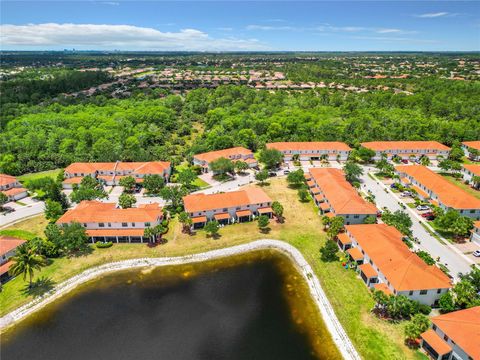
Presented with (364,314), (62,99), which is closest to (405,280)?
(364,314)

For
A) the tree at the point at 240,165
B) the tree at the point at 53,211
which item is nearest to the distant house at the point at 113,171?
the tree at the point at 53,211

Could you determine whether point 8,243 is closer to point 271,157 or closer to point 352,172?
point 271,157

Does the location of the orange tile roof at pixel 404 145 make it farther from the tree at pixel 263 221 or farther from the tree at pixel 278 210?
the tree at pixel 263 221

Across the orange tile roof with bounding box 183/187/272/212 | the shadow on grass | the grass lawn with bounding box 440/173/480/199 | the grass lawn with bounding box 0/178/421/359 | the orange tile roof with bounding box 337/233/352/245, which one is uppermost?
the orange tile roof with bounding box 183/187/272/212

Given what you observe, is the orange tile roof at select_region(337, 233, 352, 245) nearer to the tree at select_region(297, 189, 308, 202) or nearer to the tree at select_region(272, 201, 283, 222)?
the tree at select_region(272, 201, 283, 222)

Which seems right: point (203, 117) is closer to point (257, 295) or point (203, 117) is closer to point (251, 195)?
point (251, 195)

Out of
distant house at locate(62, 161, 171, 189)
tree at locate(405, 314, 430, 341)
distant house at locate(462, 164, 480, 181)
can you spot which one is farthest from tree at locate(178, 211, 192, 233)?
distant house at locate(462, 164, 480, 181)

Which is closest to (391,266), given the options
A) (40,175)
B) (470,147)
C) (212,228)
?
(212,228)
